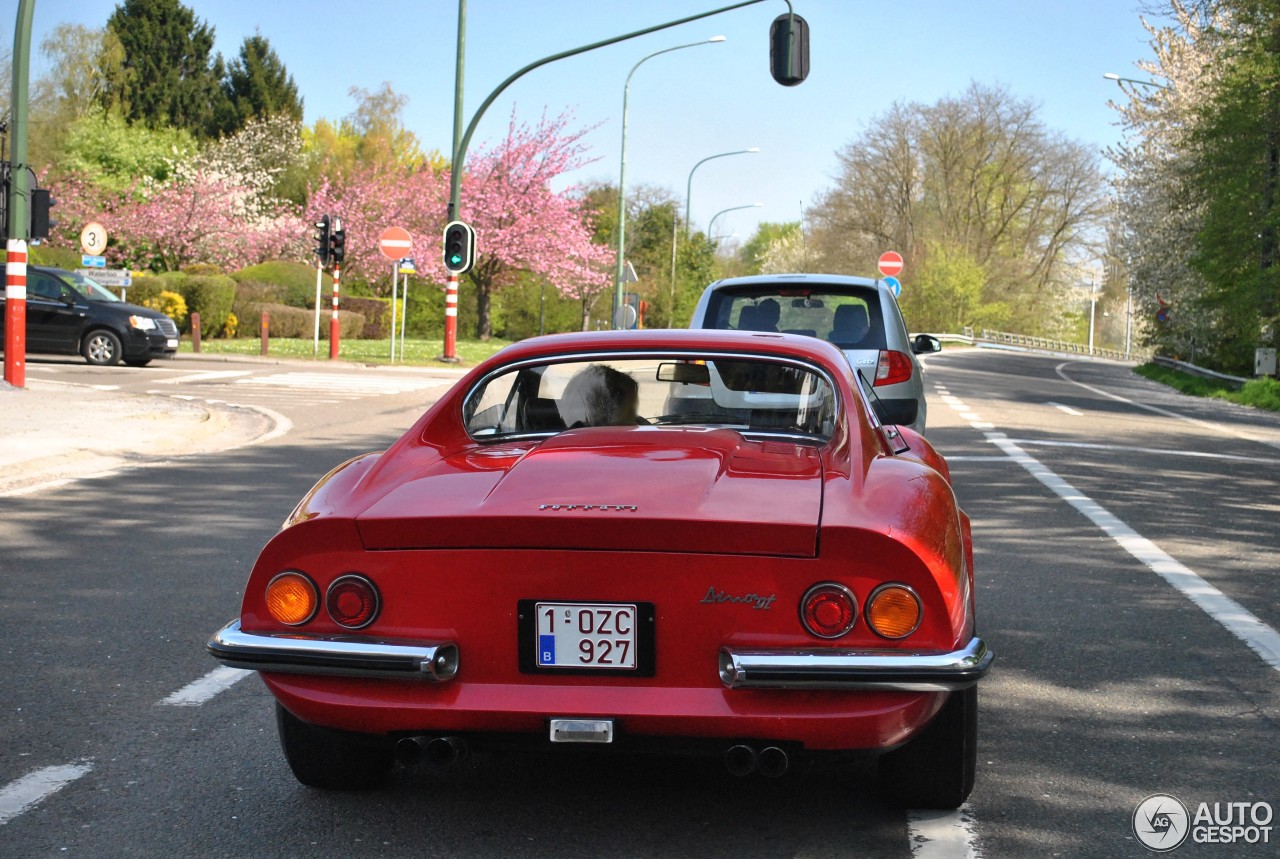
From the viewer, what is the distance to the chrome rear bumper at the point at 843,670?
3326 millimetres

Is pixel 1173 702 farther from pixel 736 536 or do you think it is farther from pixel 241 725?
pixel 241 725

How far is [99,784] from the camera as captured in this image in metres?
4.09

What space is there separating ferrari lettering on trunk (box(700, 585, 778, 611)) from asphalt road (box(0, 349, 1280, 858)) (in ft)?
2.20

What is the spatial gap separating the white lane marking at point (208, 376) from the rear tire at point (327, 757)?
1972cm

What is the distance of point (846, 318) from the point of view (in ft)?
36.9

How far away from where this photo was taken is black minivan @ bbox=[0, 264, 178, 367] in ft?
84.6

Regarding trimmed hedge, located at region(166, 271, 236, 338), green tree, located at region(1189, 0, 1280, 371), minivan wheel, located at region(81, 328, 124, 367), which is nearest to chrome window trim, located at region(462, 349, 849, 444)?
minivan wheel, located at region(81, 328, 124, 367)

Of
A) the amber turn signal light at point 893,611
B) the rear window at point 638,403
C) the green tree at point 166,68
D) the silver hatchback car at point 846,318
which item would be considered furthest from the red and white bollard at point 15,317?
the green tree at point 166,68

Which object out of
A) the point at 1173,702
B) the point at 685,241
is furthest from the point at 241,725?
the point at 685,241

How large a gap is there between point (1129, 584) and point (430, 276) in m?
47.1

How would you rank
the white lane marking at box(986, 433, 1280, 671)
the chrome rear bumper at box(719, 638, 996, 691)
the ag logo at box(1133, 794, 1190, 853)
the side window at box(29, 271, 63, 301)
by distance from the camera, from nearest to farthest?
the chrome rear bumper at box(719, 638, 996, 691), the ag logo at box(1133, 794, 1190, 853), the white lane marking at box(986, 433, 1280, 671), the side window at box(29, 271, 63, 301)

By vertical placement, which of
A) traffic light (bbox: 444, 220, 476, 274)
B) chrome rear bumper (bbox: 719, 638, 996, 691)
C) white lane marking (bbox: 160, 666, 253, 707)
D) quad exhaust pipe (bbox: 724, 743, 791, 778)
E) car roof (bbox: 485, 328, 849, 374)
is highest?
traffic light (bbox: 444, 220, 476, 274)

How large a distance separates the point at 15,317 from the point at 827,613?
17999mm
